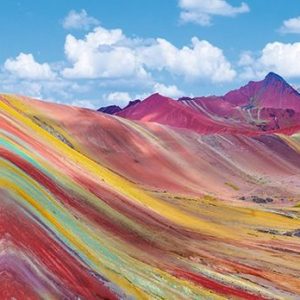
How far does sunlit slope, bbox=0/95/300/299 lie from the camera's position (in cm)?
3378

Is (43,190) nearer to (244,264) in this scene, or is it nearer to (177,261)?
(177,261)

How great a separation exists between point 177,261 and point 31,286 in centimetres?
2262

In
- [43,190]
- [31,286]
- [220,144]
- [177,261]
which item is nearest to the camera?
[31,286]

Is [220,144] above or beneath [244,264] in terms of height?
above

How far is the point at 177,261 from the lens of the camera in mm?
50531

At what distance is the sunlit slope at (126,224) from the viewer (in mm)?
33781

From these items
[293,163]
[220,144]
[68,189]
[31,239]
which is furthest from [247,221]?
[293,163]

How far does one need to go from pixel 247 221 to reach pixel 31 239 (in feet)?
186

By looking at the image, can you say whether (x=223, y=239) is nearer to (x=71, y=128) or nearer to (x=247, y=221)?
(x=247, y=221)

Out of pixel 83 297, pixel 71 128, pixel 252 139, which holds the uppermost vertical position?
pixel 252 139

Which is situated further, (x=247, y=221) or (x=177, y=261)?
(x=247, y=221)

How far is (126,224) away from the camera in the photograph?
184 ft

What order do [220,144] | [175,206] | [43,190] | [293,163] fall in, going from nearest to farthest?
[43,190] < [175,206] < [220,144] < [293,163]

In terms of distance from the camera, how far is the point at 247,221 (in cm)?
8725
